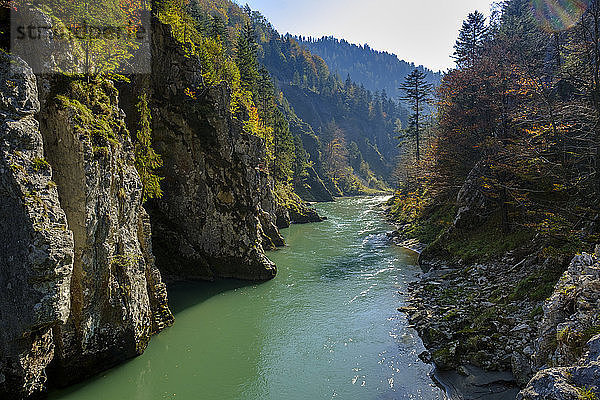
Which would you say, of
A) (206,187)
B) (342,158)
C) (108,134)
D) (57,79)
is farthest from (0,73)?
(342,158)

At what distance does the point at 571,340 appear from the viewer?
7.45 metres

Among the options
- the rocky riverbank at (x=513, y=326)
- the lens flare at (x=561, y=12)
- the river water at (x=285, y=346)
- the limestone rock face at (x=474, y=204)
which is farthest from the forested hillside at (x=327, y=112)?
the rocky riverbank at (x=513, y=326)

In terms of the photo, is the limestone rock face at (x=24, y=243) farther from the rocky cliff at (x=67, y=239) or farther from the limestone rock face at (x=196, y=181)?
the limestone rock face at (x=196, y=181)

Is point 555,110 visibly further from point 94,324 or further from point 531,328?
point 94,324

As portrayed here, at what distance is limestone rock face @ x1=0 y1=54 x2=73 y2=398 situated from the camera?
9.09 m

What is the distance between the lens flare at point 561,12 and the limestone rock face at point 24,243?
23.9 metres

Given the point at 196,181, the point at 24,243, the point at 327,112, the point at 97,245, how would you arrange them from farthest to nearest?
1. the point at 327,112
2. the point at 196,181
3. the point at 97,245
4. the point at 24,243

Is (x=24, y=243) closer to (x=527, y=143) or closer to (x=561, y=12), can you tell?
(x=527, y=143)

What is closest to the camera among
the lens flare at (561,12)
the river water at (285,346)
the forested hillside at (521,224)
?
the forested hillside at (521,224)

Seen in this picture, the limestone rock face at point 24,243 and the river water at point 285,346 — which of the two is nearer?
the limestone rock face at point 24,243

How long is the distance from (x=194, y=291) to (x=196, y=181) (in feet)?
20.7

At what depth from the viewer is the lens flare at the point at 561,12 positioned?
2195 cm

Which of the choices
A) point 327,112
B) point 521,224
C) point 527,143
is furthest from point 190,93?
point 327,112

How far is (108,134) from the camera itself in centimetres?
1295
